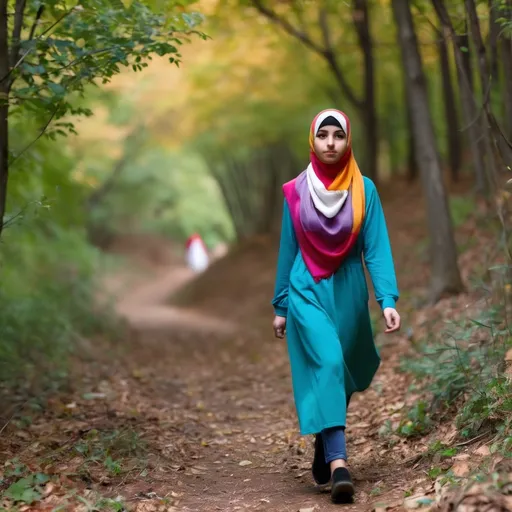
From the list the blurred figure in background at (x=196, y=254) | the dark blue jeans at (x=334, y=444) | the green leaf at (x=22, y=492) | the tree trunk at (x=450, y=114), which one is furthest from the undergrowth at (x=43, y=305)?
the blurred figure in background at (x=196, y=254)

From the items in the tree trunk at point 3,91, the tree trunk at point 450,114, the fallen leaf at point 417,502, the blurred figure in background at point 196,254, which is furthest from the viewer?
the blurred figure in background at point 196,254

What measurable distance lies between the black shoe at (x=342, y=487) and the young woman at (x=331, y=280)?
4 cm

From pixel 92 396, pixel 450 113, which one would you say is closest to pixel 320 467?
pixel 92 396

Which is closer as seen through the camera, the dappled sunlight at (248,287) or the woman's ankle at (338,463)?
the woman's ankle at (338,463)

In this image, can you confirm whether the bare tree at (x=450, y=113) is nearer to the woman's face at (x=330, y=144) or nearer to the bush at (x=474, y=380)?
the bush at (x=474, y=380)

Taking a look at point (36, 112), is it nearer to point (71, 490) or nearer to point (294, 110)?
point (71, 490)

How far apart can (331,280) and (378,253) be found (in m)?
0.29

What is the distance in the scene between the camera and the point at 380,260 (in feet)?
13.0

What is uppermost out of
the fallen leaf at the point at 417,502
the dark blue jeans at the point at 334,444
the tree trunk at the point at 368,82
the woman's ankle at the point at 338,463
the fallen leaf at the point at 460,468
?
the tree trunk at the point at 368,82

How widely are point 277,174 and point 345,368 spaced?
18390 millimetres

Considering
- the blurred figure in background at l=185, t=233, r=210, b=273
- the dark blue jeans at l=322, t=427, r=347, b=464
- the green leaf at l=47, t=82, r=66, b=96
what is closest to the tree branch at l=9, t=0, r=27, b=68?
the green leaf at l=47, t=82, r=66, b=96

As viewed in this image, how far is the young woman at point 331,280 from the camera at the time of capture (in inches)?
150

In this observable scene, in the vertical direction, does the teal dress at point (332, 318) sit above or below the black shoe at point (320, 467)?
above

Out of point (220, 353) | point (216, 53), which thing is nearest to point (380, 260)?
point (220, 353)
